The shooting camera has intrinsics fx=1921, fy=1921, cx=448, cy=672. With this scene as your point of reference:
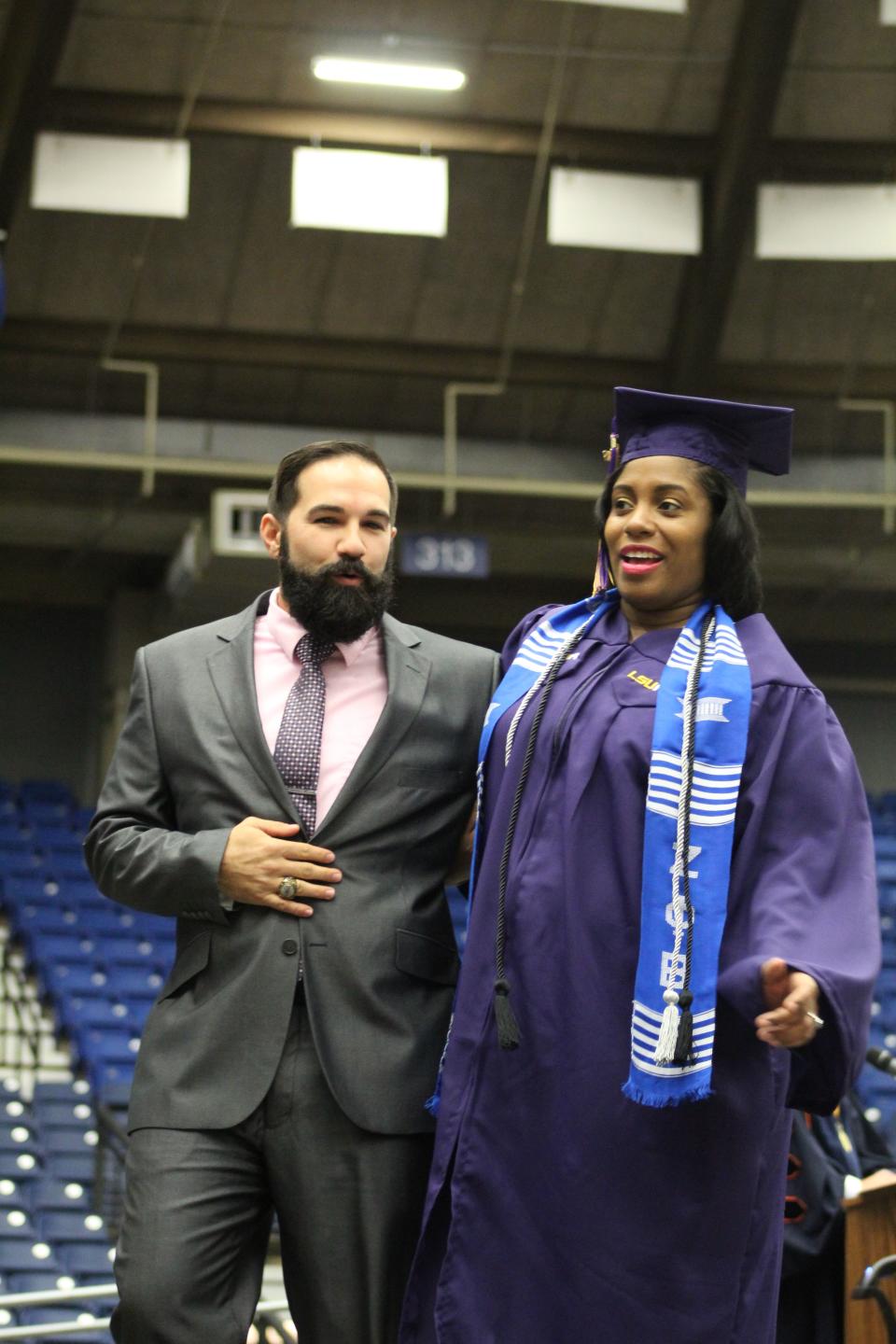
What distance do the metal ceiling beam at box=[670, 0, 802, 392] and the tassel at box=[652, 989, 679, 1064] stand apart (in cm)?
942

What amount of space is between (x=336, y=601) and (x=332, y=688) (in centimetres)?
14

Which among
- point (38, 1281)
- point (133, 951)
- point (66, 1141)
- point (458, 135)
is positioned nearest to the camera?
point (38, 1281)

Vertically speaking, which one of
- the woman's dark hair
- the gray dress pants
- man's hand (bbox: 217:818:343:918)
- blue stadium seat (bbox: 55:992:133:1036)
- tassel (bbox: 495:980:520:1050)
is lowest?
blue stadium seat (bbox: 55:992:133:1036)

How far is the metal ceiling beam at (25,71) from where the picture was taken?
33.8ft

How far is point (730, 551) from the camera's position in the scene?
9.18ft

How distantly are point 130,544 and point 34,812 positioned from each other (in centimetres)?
215

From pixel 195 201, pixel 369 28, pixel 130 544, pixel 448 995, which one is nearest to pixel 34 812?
pixel 130 544

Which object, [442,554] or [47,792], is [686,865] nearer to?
[442,554]

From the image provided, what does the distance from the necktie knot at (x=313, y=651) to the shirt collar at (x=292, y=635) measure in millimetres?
11

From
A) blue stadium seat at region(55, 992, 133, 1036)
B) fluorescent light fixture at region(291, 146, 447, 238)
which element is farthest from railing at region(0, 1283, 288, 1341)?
fluorescent light fixture at region(291, 146, 447, 238)

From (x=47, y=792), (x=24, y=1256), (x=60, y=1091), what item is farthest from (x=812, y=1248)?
(x=47, y=792)

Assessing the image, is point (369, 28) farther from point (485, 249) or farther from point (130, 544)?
point (130, 544)

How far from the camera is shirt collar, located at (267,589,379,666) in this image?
3072 millimetres

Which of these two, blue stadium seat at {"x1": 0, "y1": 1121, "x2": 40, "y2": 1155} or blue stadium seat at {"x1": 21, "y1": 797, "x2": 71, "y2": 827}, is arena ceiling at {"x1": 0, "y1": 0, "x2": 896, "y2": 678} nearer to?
blue stadium seat at {"x1": 21, "y1": 797, "x2": 71, "y2": 827}
